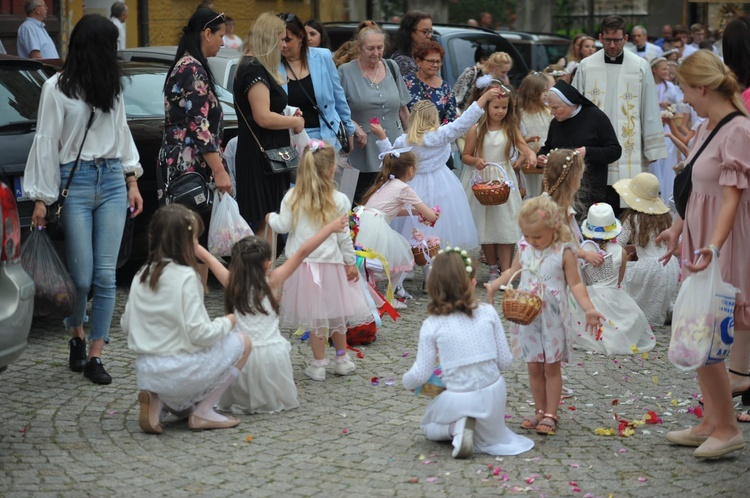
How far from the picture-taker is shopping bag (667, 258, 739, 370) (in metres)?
5.21

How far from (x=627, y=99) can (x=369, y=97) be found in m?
2.26

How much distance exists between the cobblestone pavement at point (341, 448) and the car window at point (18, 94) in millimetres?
1736

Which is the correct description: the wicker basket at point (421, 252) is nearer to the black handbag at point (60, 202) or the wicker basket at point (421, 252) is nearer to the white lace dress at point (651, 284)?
the white lace dress at point (651, 284)

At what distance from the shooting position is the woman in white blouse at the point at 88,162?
6406 millimetres

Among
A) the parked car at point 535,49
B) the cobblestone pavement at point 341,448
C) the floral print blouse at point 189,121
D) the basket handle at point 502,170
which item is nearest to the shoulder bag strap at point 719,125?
the cobblestone pavement at point 341,448

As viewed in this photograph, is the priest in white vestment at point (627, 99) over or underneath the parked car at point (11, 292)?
over

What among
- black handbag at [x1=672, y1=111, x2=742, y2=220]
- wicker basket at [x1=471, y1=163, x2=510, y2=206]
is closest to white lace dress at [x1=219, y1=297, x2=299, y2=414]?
black handbag at [x1=672, y1=111, x2=742, y2=220]

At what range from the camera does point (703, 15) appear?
26.9 m

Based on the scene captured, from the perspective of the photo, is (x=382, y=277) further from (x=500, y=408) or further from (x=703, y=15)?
(x=703, y=15)

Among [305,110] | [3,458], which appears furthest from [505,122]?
[3,458]

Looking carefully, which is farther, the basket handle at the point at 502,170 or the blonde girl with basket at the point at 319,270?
the basket handle at the point at 502,170

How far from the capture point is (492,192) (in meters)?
9.02

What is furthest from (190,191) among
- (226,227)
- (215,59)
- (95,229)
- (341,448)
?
(215,59)

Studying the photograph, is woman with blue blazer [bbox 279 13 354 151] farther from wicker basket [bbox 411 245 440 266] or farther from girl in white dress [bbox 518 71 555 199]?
girl in white dress [bbox 518 71 555 199]
